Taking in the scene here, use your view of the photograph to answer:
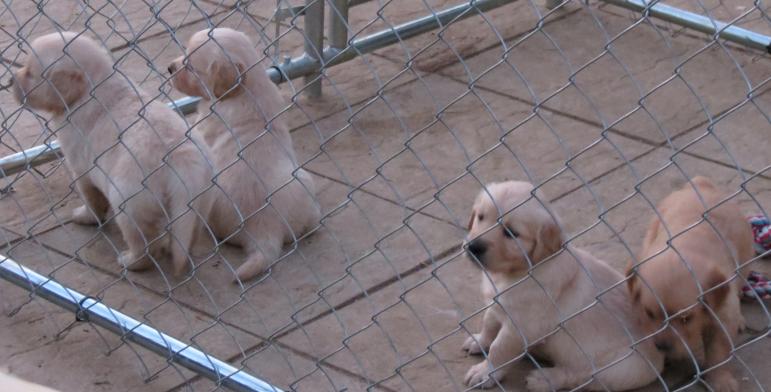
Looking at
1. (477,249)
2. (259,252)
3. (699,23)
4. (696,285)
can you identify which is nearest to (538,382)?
(477,249)

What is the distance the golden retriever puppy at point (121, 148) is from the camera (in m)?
4.86

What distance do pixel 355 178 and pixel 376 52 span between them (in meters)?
1.68

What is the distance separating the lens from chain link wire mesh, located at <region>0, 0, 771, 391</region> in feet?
14.5

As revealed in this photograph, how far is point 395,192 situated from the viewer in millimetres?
5633

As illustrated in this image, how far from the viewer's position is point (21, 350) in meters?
4.57

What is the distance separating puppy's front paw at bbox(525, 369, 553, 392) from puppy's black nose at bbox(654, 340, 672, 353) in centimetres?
40

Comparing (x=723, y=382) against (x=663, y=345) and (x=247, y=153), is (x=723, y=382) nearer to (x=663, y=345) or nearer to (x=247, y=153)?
(x=663, y=345)

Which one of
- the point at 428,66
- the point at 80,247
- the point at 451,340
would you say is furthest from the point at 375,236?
the point at 428,66

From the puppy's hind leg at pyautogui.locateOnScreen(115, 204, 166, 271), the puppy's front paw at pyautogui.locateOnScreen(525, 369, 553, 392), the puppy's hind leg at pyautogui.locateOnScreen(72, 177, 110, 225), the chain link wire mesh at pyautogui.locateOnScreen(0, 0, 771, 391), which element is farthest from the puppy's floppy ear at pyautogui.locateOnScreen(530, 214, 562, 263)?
the puppy's hind leg at pyautogui.locateOnScreen(72, 177, 110, 225)

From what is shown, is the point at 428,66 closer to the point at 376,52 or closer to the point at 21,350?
the point at 376,52

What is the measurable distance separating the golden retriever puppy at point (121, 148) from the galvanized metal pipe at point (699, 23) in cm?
288

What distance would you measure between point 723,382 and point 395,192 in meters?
1.91

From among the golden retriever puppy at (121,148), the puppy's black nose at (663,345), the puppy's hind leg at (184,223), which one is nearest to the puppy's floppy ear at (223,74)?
the golden retriever puppy at (121,148)

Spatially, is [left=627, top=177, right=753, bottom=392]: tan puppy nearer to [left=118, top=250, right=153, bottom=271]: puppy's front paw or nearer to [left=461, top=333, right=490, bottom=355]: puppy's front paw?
[left=461, top=333, right=490, bottom=355]: puppy's front paw
